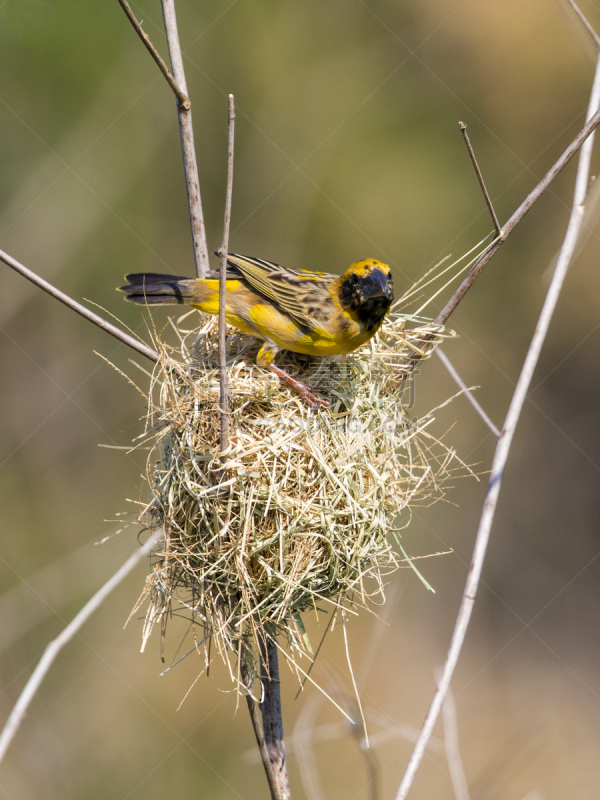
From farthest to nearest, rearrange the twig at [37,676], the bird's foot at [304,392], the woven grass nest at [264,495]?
1. the bird's foot at [304,392]
2. the woven grass nest at [264,495]
3. the twig at [37,676]

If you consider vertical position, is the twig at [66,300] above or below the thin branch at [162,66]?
below

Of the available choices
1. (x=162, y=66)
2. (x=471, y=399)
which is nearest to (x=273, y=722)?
(x=471, y=399)

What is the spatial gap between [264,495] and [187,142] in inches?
45.4

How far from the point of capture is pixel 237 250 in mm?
4828

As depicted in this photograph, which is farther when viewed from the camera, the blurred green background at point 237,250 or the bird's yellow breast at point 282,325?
the blurred green background at point 237,250

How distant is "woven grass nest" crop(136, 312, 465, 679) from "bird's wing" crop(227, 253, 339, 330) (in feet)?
0.77

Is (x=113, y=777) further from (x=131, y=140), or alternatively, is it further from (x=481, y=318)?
(x=131, y=140)

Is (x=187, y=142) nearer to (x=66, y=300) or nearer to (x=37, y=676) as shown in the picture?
(x=66, y=300)

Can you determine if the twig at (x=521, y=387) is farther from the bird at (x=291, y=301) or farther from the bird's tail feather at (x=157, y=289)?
the bird's tail feather at (x=157, y=289)

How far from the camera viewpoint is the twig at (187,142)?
6.58ft

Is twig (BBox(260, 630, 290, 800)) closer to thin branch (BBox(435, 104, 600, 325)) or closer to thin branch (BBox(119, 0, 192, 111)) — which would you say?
thin branch (BBox(435, 104, 600, 325))

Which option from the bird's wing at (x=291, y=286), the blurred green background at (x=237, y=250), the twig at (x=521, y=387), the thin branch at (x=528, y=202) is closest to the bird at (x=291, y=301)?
the bird's wing at (x=291, y=286)

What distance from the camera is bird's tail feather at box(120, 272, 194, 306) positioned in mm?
2428

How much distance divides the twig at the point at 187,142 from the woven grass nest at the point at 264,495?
0.32m
